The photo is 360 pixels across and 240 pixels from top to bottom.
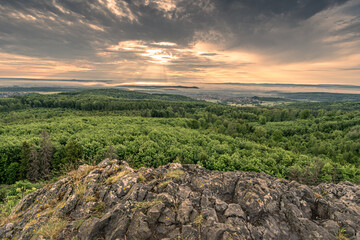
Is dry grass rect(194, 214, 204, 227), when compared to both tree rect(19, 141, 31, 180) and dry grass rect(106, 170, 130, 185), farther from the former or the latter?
tree rect(19, 141, 31, 180)

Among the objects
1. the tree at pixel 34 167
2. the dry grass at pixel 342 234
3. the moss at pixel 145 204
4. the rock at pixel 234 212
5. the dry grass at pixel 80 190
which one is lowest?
the tree at pixel 34 167

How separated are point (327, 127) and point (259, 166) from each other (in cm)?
10173

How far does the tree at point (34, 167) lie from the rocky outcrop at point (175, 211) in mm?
32643

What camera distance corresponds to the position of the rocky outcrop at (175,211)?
9156 mm

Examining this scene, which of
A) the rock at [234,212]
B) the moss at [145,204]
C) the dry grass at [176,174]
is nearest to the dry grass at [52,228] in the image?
the moss at [145,204]

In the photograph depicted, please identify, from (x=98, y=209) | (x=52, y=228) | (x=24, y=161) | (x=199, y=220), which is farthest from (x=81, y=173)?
(x=24, y=161)

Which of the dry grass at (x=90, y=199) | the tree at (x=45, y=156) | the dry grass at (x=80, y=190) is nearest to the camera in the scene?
the dry grass at (x=90, y=199)

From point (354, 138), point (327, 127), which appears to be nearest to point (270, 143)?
point (354, 138)

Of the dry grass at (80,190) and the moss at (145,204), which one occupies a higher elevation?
the moss at (145,204)

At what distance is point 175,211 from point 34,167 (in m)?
46.4

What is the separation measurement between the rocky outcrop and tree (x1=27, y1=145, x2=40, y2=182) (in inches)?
1285

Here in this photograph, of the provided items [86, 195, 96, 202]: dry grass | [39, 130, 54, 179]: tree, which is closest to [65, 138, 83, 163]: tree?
[39, 130, 54, 179]: tree

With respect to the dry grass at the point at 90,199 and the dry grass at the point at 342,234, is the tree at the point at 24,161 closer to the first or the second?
the dry grass at the point at 90,199

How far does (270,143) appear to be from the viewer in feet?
265
